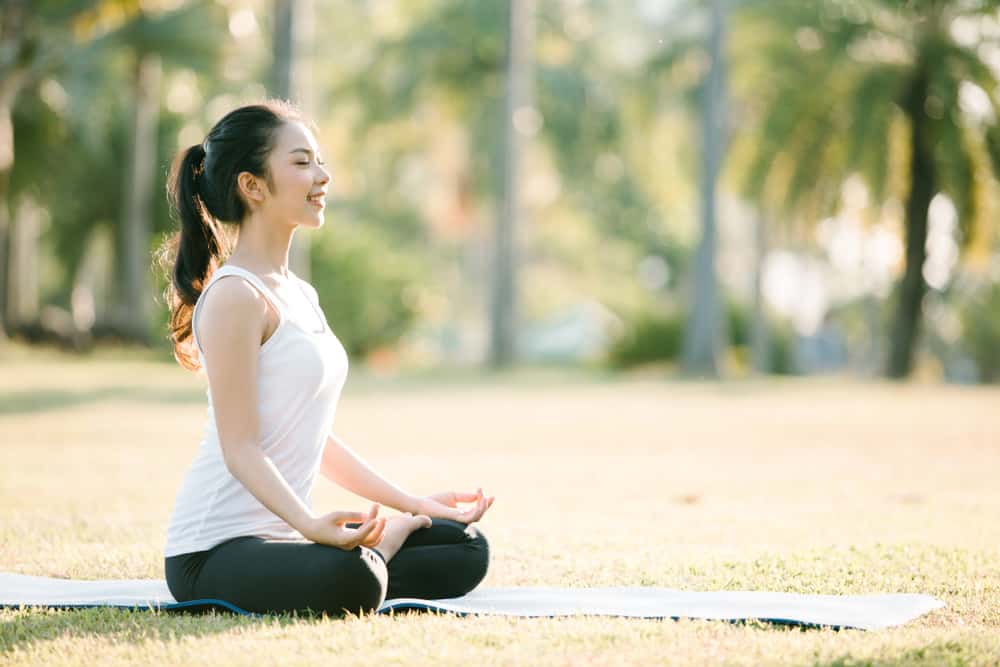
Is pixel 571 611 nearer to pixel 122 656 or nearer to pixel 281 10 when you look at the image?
pixel 122 656

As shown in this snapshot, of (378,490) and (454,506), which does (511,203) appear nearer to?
(454,506)

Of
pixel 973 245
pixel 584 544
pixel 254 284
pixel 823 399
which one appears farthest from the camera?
pixel 973 245

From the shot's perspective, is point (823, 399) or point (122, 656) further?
point (823, 399)

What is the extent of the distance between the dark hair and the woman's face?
27 mm

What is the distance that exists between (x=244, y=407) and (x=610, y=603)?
1.38 metres

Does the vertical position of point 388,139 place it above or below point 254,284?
above

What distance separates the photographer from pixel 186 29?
75.8 feet

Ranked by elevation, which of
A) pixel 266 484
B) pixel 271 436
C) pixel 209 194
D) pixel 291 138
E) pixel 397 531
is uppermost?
pixel 291 138

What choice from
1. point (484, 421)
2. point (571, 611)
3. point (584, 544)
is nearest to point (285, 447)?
point (571, 611)

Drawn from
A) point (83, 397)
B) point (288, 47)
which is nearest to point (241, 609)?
point (83, 397)

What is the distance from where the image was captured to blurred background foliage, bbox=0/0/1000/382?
22.1 metres

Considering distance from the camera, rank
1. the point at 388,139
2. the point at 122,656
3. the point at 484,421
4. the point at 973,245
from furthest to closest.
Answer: the point at 388,139, the point at 973,245, the point at 484,421, the point at 122,656

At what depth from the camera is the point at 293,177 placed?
408 centimetres

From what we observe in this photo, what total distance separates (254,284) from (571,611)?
4.71ft
